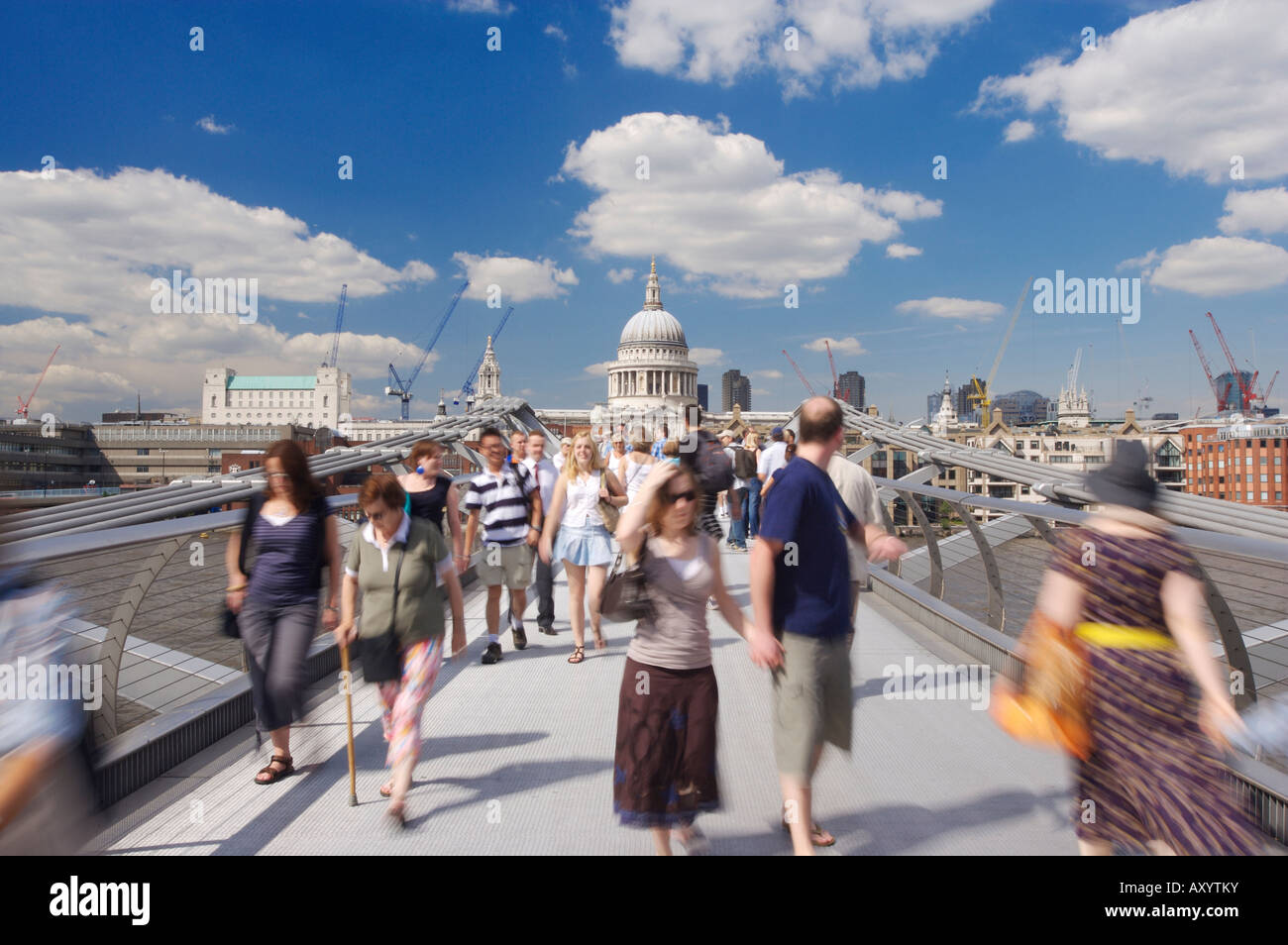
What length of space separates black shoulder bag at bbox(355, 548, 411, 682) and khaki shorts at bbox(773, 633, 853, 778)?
156 cm

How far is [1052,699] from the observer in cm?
245

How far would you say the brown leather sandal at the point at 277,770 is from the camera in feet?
12.0

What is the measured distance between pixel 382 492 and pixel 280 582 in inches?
21.4

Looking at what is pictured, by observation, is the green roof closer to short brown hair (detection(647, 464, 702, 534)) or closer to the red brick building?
the red brick building

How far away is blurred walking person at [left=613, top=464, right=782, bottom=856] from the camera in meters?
2.82

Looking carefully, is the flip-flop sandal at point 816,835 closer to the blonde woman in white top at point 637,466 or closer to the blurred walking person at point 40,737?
the blurred walking person at point 40,737

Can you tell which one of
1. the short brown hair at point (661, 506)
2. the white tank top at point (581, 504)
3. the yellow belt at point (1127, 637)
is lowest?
the yellow belt at point (1127, 637)

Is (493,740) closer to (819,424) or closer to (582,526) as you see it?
(582,526)

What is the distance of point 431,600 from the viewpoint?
3.68 m

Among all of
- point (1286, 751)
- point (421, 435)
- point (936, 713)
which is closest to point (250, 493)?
point (936, 713)

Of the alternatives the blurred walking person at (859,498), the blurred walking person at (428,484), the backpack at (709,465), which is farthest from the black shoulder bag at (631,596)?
the backpack at (709,465)

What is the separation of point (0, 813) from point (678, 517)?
6.25ft

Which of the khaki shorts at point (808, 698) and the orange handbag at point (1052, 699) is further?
the khaki shorts at point (808, 698)

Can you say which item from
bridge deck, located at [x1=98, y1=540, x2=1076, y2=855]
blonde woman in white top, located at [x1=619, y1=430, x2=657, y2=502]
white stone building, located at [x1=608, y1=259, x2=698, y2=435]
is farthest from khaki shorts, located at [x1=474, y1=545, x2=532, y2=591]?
white stone building, located at [x1=608, y1=259, x2=698, y2=435]
